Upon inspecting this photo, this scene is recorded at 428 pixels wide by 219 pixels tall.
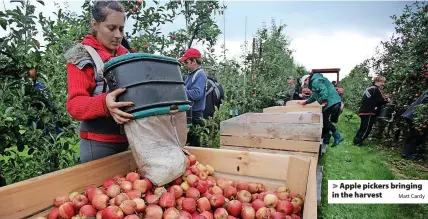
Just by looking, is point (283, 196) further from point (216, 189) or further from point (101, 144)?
point (101, 144)

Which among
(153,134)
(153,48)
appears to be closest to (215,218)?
(153,134)

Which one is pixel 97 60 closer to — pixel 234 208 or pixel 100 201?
pixel 100 201

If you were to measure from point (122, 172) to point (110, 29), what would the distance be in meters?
0.74

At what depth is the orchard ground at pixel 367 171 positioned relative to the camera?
318cm

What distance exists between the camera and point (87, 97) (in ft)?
4.15

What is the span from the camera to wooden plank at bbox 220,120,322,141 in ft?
10.1

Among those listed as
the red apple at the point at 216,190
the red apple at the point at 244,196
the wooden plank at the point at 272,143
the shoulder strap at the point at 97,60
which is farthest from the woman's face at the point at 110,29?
the wooden plank at the point at 272,143

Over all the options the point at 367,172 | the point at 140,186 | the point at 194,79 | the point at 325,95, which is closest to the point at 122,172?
the point at 140,186

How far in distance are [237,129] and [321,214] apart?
1.26 metres

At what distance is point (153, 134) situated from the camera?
3.99ft

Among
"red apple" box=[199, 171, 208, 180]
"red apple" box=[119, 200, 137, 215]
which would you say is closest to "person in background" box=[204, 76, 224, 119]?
"red apple" box=[199, 171, 208, 180]

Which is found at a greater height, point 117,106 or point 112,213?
point 117,106

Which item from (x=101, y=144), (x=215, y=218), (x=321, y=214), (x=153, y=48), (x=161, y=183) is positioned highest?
(x=153, y=48)
